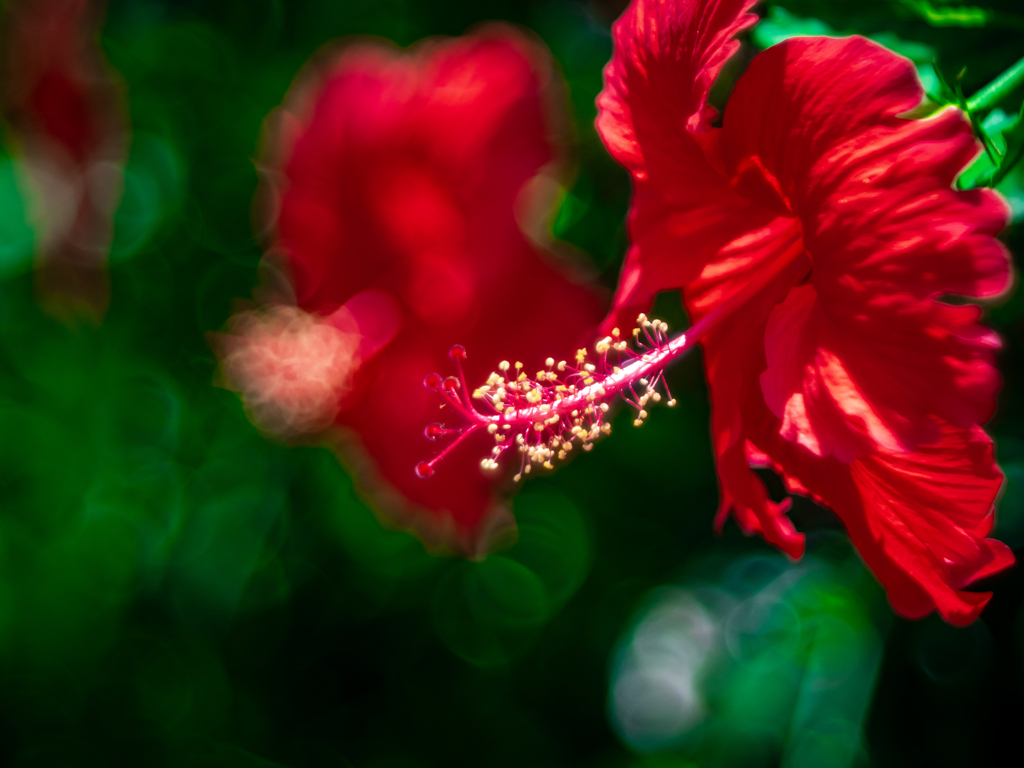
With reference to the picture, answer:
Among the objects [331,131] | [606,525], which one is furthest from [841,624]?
[331,131]

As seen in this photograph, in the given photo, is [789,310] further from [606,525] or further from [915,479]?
[606,525]

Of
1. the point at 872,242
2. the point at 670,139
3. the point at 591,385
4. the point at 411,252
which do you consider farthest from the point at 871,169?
the point at 411,252

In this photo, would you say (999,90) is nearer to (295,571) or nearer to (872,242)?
(872,242)

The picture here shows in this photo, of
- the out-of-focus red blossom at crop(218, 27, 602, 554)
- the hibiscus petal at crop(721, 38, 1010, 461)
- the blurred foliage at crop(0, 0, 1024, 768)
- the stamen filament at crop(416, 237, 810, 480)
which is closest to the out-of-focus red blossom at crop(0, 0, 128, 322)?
the blurred foliage at crop(0, 0, 1024, 768)

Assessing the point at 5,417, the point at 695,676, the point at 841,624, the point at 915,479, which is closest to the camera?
the point at 915,479

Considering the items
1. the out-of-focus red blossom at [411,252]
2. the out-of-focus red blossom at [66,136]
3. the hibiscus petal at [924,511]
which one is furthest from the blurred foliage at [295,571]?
the hibiscus petal at [924,511]

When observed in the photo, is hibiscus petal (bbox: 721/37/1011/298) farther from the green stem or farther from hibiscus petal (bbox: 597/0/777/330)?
the green stem
